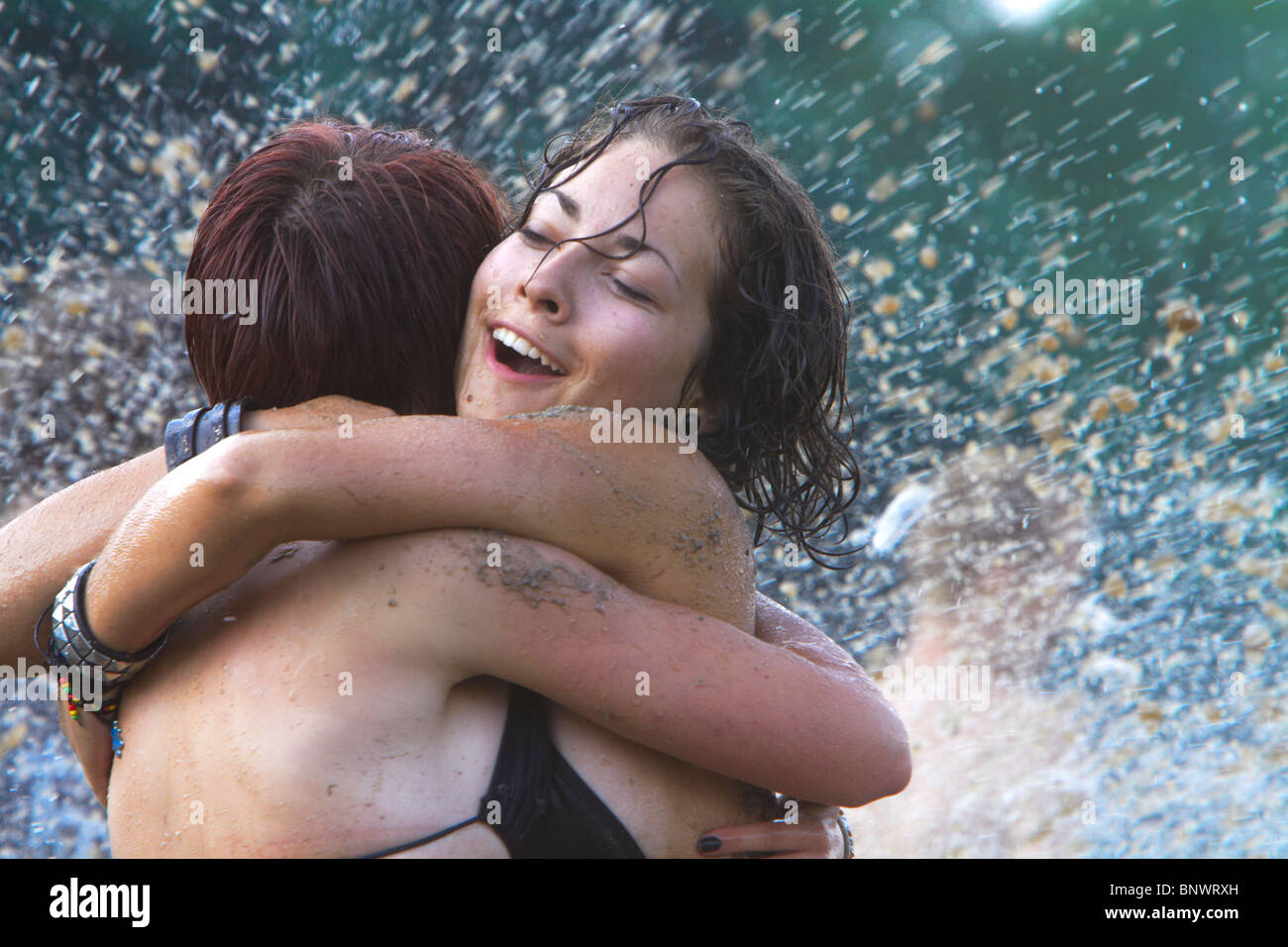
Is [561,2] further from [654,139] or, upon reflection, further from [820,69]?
[654,139]

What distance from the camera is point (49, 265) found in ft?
11.6

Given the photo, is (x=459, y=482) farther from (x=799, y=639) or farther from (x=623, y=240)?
(x=799, y=639)

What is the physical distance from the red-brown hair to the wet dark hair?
155 mm

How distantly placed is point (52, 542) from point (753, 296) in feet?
2.99

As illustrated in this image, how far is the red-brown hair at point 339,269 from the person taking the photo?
1412 mm

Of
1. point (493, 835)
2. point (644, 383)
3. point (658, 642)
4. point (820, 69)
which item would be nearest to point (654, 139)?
point (644, 383)

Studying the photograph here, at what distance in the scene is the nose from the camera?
4.71 feet

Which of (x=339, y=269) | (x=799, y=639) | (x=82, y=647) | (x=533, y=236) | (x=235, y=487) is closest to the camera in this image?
(x=235, y=487)

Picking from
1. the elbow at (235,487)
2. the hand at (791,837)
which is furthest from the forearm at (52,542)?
the hand at (791,837)

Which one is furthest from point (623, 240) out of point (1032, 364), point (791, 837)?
point (1032, 364)

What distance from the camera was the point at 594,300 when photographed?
1.47 m

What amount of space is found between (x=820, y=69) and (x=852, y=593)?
5.90ft

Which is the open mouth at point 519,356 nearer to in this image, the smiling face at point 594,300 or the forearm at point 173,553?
the smiling face at point 594,300

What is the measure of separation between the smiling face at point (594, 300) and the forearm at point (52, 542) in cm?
41
